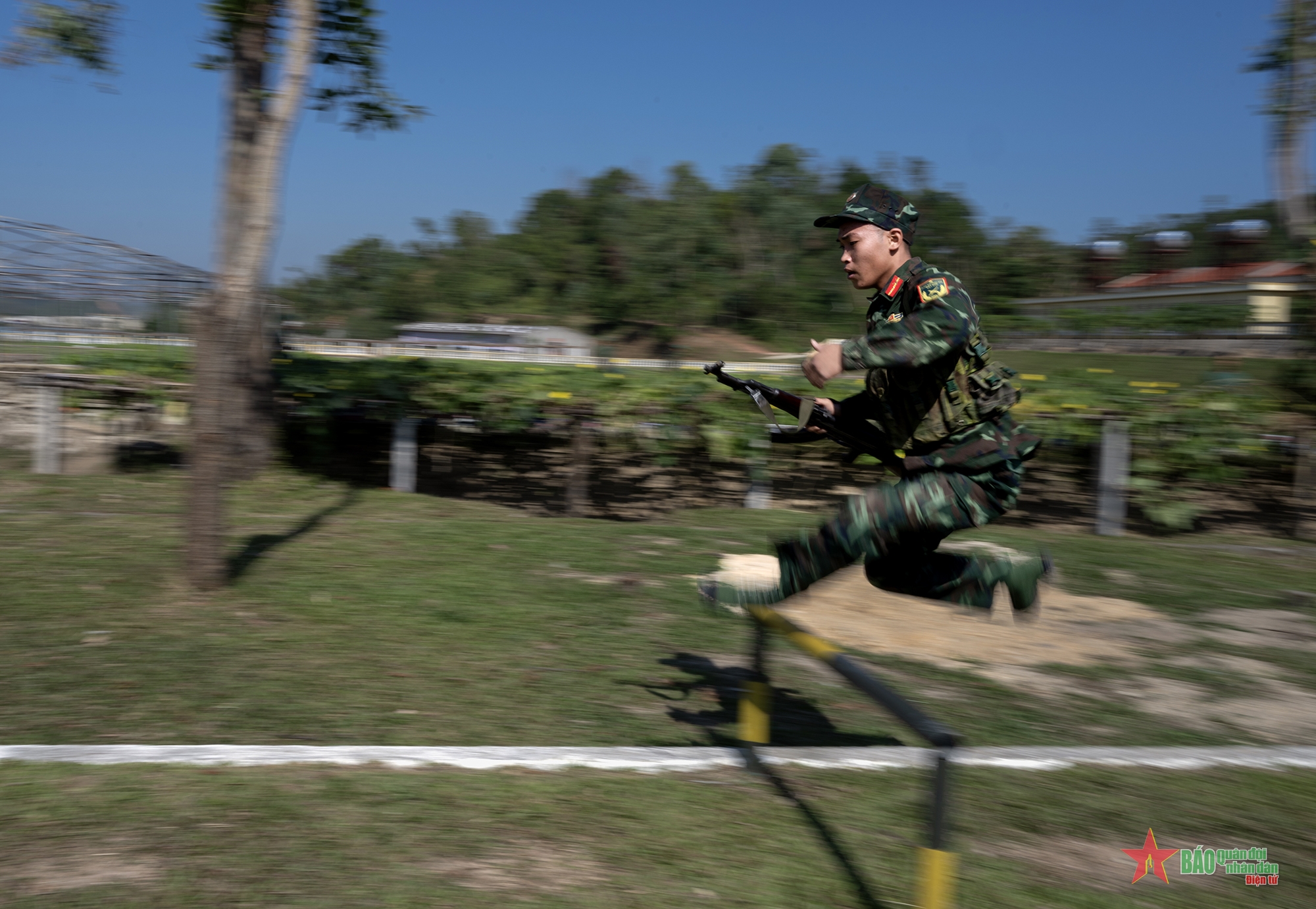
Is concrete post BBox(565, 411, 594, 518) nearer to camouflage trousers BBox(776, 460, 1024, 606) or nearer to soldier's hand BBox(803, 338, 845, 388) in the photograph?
camouflage trousers BBox(776, 460, 1024, 606)

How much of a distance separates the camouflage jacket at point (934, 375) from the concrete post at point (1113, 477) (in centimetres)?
701

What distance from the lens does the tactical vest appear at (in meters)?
3.31

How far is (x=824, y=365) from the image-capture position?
303 cm

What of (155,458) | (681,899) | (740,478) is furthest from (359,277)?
(681,899)

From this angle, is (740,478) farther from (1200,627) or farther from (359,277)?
(359,277)

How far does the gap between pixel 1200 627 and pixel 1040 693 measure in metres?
2.18

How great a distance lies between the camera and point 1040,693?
197 inches

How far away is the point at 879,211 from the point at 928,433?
77 centimetres

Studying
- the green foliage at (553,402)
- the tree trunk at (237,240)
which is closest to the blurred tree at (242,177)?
the tree trunk at (237,240)

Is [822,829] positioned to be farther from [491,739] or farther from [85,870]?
[85,870]

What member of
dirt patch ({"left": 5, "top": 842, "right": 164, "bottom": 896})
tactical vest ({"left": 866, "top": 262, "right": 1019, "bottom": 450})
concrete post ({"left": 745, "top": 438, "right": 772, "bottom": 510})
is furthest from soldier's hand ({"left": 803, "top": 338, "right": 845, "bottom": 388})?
concrete post ({"left": 745, "top": 438, "right": 772, "bottom": 510})

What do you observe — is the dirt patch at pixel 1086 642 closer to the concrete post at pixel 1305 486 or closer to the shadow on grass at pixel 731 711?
the shadow on grass at pixel 731 711

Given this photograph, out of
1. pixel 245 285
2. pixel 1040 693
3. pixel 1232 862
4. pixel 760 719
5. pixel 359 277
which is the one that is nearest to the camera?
pixel 1232 862

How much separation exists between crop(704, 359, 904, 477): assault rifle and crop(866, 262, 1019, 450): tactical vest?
0.43ft
